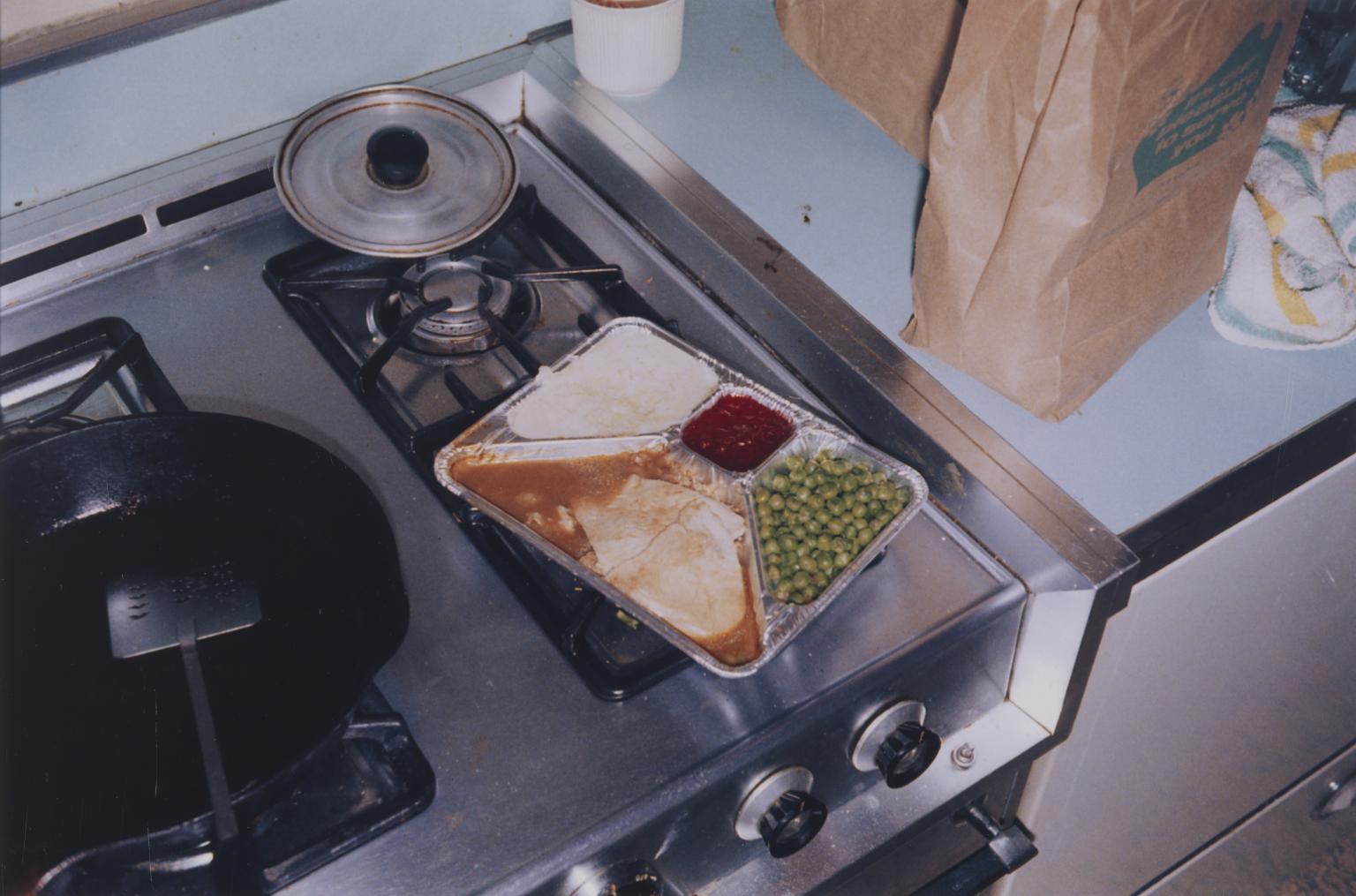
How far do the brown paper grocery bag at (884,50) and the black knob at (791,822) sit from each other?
635mm

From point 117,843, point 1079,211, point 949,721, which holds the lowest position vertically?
point 949,721

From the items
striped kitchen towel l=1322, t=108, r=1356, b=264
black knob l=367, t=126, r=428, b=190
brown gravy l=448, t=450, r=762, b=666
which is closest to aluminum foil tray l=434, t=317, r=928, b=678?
brown gravy l=448, t=450, r=762, b=666

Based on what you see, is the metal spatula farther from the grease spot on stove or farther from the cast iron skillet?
the grease spot on stove

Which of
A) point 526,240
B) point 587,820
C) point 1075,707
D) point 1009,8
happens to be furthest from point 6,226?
point 1075,707

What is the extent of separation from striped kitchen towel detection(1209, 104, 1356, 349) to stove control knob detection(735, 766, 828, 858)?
573mm

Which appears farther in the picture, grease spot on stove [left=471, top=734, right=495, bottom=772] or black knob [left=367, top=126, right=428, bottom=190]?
black knob [left=367, top=126, right=428, bottom=190]

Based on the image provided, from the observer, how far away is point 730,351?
105 cm

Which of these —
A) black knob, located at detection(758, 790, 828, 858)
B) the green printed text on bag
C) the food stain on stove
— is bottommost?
black knob, located at detection(758, 790, 828, 858)

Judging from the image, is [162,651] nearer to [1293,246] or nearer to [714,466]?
[714,466]

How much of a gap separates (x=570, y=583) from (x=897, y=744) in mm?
265

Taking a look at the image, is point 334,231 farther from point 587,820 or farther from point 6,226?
point 587,820

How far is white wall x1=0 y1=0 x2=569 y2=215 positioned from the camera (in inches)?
40.4

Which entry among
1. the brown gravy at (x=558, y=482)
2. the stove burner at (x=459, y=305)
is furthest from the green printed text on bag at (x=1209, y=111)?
the stove burner at (x=459, y=305)

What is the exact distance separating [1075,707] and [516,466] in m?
0.49
